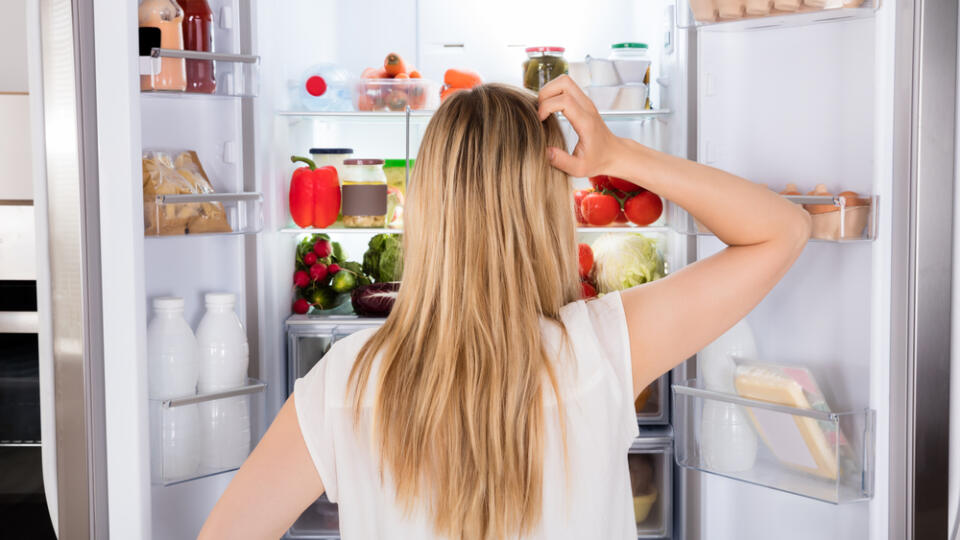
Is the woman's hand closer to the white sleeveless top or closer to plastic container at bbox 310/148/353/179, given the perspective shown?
the white sleeveless top

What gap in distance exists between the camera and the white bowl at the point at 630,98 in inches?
104

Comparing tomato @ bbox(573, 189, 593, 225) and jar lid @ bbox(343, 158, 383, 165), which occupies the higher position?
jar lid @ bbox(343, 158, 383, 165)

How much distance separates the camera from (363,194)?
8.84 feet

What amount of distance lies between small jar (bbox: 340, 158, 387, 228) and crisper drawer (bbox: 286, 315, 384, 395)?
31 centimetres

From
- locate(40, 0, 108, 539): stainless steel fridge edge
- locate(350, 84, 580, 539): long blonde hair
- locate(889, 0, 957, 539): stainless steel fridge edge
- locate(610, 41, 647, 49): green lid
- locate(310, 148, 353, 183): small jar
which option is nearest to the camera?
locate(350, 84, 580, 539): long blonde hair

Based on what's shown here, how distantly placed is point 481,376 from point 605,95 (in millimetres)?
1894

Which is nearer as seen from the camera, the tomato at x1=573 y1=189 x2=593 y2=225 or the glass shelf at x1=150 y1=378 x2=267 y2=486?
the glass shelf at x1=150 y1=378 x2=267 y2=486

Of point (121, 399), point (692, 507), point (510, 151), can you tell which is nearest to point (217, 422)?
point (121, 399)

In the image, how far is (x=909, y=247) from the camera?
5.46 feet

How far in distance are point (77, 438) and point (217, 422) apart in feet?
1.38

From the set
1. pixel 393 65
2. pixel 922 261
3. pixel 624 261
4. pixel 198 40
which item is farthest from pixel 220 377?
pixel 922 261

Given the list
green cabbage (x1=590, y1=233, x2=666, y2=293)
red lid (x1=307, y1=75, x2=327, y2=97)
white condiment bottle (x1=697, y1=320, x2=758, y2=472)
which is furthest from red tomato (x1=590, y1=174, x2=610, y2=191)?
red lid (x1=307, y1=75, x2=327, y2=97)

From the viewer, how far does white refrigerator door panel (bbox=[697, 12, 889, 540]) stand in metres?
1.91

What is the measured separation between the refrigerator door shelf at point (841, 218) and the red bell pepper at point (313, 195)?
50.4 inches
